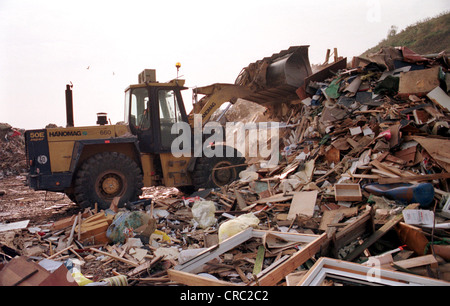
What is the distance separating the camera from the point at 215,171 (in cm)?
783

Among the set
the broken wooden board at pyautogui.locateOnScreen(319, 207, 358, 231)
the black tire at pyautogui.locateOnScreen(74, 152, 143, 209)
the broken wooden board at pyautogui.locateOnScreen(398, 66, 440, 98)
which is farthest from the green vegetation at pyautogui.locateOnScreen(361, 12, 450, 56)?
the black tire at pyautogui.locateOnScreen(74, 152, 143, 209)

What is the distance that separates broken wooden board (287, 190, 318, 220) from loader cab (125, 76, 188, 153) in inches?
125

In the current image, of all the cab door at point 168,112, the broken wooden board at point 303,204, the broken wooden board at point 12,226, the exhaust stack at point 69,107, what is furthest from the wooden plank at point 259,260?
the exhaust stack at point 69,107

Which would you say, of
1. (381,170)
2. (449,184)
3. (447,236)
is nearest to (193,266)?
(447,236)

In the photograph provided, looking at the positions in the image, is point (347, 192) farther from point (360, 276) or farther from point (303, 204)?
point (360, 276)

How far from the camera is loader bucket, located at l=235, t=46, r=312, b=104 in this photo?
8992 mm

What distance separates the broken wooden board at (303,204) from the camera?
5.64 m

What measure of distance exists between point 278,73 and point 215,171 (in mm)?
3401

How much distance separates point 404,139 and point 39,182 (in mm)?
7288

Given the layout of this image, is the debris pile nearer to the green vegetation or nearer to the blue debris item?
the blue debris item

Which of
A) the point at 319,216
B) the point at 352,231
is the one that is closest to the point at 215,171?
the point at 319,216

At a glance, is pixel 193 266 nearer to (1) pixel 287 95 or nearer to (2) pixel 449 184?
(2) pixel 449 184

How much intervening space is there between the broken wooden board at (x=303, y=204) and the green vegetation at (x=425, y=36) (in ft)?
47.3

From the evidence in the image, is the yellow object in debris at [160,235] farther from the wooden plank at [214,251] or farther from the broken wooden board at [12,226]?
the broken wooden board at [12,226]
